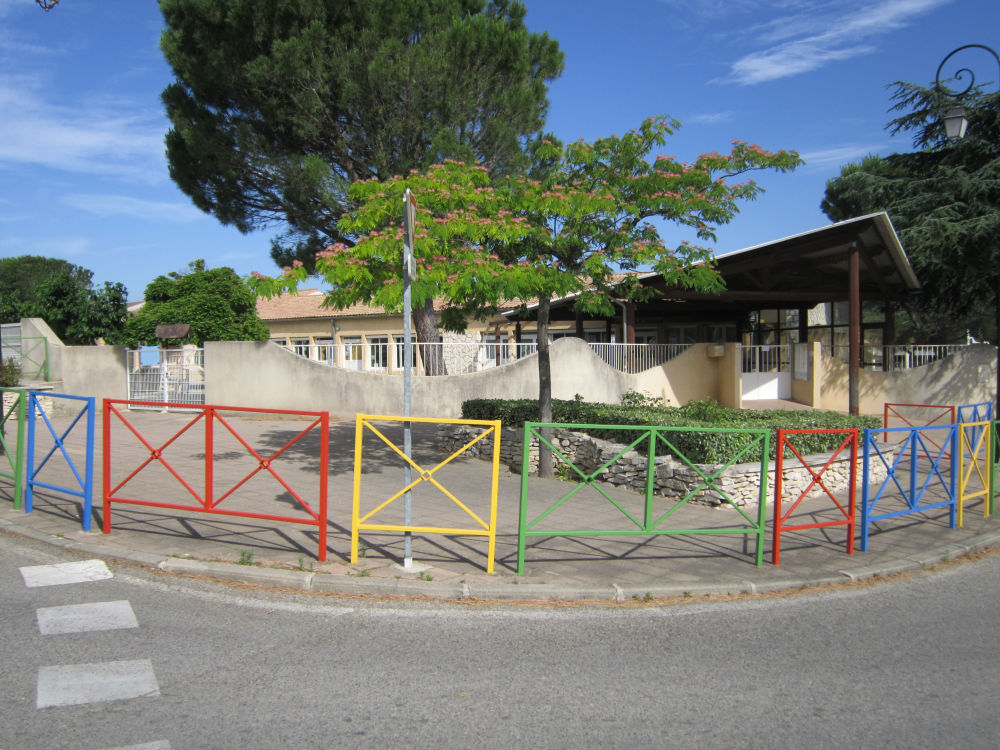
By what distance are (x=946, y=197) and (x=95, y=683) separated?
24005 mm

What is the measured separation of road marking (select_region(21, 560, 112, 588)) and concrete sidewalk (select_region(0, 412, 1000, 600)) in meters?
A: 0.24

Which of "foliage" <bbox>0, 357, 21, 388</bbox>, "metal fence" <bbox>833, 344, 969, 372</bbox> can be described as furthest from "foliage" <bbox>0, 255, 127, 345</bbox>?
"metal fence" <bbox>833, 344, 969, 372</bbox>

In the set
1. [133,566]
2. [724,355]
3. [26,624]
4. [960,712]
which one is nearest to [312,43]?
[724,355]

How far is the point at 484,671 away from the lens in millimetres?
4316

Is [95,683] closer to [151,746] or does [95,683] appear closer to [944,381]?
[151,746]

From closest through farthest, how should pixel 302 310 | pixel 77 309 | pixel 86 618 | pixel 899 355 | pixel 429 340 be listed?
pixel 86 618, pixel 429 340, pixel 899 355, pixel 77 309, pixel 302 310

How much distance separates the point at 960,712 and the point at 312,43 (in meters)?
17.2

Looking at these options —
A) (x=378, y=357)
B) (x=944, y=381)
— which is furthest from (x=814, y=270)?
(x=378, y=357)

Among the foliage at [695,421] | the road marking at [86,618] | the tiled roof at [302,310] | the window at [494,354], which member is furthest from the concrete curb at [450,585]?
the tiled roof at [302,310]

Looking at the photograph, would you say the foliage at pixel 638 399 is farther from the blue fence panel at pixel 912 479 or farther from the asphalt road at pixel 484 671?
the asphalt road at pixel 484 671

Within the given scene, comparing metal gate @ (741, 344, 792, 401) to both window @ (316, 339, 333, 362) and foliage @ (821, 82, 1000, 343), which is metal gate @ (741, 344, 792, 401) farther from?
window @ (316, 339, 333, 362)

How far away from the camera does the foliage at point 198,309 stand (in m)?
21.4

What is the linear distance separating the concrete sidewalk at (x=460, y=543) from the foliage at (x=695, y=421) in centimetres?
80

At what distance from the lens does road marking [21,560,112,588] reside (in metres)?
5.78
